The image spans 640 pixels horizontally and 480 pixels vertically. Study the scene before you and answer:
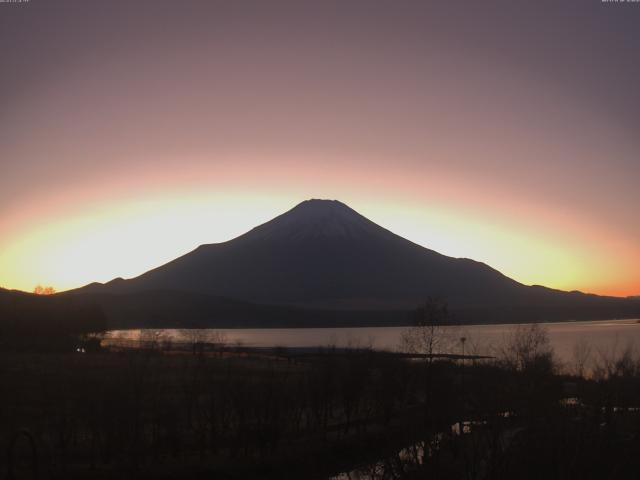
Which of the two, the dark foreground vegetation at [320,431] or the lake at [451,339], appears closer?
the dark foreground vegetation at [320,431]

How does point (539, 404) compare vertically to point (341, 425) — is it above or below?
above

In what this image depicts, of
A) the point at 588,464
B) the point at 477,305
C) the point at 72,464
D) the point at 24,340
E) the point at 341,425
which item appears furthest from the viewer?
the point at 477,305

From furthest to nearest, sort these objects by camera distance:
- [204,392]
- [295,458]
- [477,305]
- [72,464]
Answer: [477,305] < [204,392] < [295,458] < [72,464]

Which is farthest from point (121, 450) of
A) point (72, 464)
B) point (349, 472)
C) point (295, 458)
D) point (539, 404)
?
point (539, 404)

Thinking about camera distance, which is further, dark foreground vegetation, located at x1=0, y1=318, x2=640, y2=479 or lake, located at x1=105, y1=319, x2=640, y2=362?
lake, located at x1=105, y1=319, x2=640, y2=362

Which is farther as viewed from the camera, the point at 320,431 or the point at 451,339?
the point at 451,339

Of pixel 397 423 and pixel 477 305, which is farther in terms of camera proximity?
pixel 477 305

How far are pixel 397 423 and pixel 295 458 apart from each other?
6.48 m

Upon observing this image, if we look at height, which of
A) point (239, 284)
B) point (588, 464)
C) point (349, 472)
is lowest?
point (349, 472)

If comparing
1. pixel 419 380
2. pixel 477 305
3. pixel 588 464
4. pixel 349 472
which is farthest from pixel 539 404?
pixel 477 305

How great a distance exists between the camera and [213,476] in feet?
62.9

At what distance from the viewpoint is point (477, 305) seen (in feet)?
618

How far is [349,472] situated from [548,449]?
39.4 ft

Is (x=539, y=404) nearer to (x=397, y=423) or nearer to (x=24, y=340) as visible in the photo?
(x=397, y=423)
